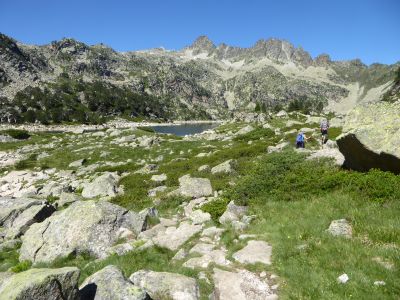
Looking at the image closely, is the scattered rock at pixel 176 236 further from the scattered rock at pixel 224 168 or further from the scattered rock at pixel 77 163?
the scattered rock at pixel 77 163

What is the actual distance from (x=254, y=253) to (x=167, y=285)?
127 inches

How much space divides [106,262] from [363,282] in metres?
7.94

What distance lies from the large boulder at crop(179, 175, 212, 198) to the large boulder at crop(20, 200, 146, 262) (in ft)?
15.4

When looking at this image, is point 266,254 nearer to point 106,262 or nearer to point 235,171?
point 106,262

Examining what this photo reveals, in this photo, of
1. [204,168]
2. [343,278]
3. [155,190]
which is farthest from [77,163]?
[343,278]

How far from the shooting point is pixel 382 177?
1529 cm

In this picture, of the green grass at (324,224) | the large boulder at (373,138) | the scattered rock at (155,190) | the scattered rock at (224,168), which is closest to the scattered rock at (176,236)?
the green grass at (324,224)

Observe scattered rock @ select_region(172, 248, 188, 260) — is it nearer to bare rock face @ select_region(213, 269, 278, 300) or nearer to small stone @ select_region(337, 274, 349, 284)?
bare rock face @ select_region(213, 269, 278, 300)

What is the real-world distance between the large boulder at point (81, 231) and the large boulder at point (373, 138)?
1061cm

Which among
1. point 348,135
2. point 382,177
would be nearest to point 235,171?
point 348,135

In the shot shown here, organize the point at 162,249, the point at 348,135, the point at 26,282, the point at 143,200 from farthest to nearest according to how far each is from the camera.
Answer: the point at 143,200 → the point at 348,135 → the point at 162,249 → the point at 26,282

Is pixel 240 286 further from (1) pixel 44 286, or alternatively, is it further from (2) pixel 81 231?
(2) pixel 81 231

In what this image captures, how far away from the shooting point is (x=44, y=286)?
823 cm

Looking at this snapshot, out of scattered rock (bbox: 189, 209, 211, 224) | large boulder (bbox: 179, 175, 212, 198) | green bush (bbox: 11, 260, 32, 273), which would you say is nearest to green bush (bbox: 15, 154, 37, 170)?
large boulder (bbox: 179, 175, 212, 198)
